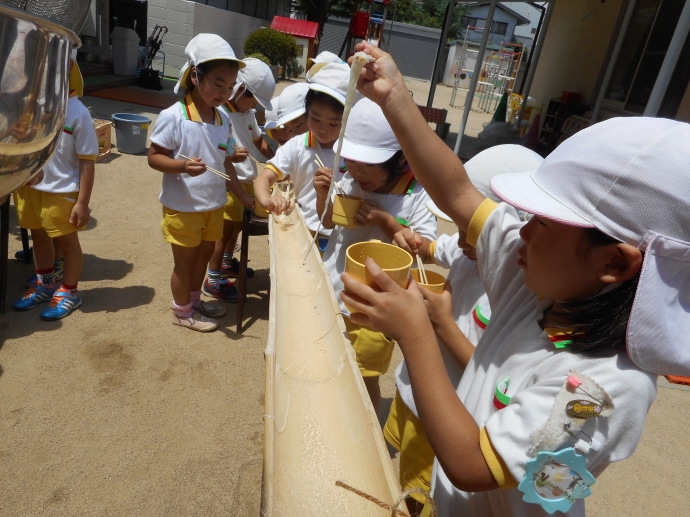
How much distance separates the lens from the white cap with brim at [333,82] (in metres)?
2.82

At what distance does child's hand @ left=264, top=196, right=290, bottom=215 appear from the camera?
3077 mm

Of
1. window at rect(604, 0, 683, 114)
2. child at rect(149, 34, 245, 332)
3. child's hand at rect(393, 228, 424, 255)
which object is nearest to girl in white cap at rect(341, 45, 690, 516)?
child's hand at rect(393, 228, 424, 255)

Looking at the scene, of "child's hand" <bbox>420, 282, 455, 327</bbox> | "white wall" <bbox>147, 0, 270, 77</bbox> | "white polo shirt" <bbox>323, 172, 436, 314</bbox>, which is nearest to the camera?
"child's hand" <bbox>420, 282, 455, 327</bbox>

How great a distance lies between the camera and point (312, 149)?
3178 millimetres

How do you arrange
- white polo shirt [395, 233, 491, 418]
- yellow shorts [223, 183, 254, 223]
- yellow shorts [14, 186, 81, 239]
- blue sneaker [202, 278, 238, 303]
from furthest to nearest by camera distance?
blue sneaker [202, 278, 238, 303] < yellow shorts [223, 183, 254, 223] < yellow shorts [14, 186, 81, 239] < white polo shirt [395, 233, 491, 418]

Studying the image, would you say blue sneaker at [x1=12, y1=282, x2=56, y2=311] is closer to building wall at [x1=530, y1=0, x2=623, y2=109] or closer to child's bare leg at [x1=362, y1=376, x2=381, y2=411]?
child's bare leg at [x1=362, y1=376, x2=381, y2=411]

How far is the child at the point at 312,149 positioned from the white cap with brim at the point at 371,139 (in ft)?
1.77

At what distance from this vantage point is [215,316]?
395 centimetres

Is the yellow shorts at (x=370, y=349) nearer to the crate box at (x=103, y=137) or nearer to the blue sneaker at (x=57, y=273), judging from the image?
the blue sneaker at (x=57, y=273)

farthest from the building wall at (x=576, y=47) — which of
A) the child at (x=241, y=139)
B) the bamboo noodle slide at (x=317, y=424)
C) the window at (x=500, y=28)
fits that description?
the window at (x=500, y=28)

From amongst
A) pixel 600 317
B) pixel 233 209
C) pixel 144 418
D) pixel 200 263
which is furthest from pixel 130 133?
pixel 600 317

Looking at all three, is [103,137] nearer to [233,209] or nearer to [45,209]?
[233,209]

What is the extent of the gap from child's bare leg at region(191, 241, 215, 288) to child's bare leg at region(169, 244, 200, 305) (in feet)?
0.16

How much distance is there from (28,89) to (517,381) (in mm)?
1125
